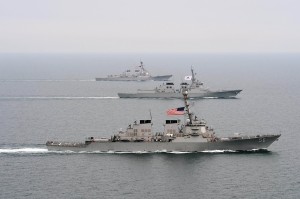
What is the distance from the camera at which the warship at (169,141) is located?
9481 centimetres

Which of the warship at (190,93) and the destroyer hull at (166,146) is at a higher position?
the warship at (190,93)

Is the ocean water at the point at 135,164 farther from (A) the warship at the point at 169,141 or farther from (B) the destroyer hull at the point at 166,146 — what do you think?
(A) the warship at the point at 169,141

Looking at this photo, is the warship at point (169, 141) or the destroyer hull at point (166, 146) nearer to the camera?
the warship at point (169, 141)

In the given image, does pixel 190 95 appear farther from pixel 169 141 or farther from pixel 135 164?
pixel 135 164

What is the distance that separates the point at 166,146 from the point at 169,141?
89 centimetres

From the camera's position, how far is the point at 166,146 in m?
94.9

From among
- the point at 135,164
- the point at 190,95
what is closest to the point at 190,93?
the point at 190,95

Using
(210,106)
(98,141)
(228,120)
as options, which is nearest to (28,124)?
(98,141)

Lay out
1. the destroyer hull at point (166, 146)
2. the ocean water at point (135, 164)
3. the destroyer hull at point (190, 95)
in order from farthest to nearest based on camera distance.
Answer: the destroyer hull at point (190, 95), the destroyer hull at point (166, 146), the ocean water at point (135, 164)

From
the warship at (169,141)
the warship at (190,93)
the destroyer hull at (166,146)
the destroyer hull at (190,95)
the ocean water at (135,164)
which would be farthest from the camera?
the destroyer hull at (190,95)

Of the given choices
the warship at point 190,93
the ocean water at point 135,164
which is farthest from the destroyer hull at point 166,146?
the warship at point 190,93

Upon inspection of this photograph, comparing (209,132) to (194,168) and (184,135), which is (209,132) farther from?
(194,168)

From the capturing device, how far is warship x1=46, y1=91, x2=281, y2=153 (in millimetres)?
94812

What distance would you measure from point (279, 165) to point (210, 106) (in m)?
72.2
